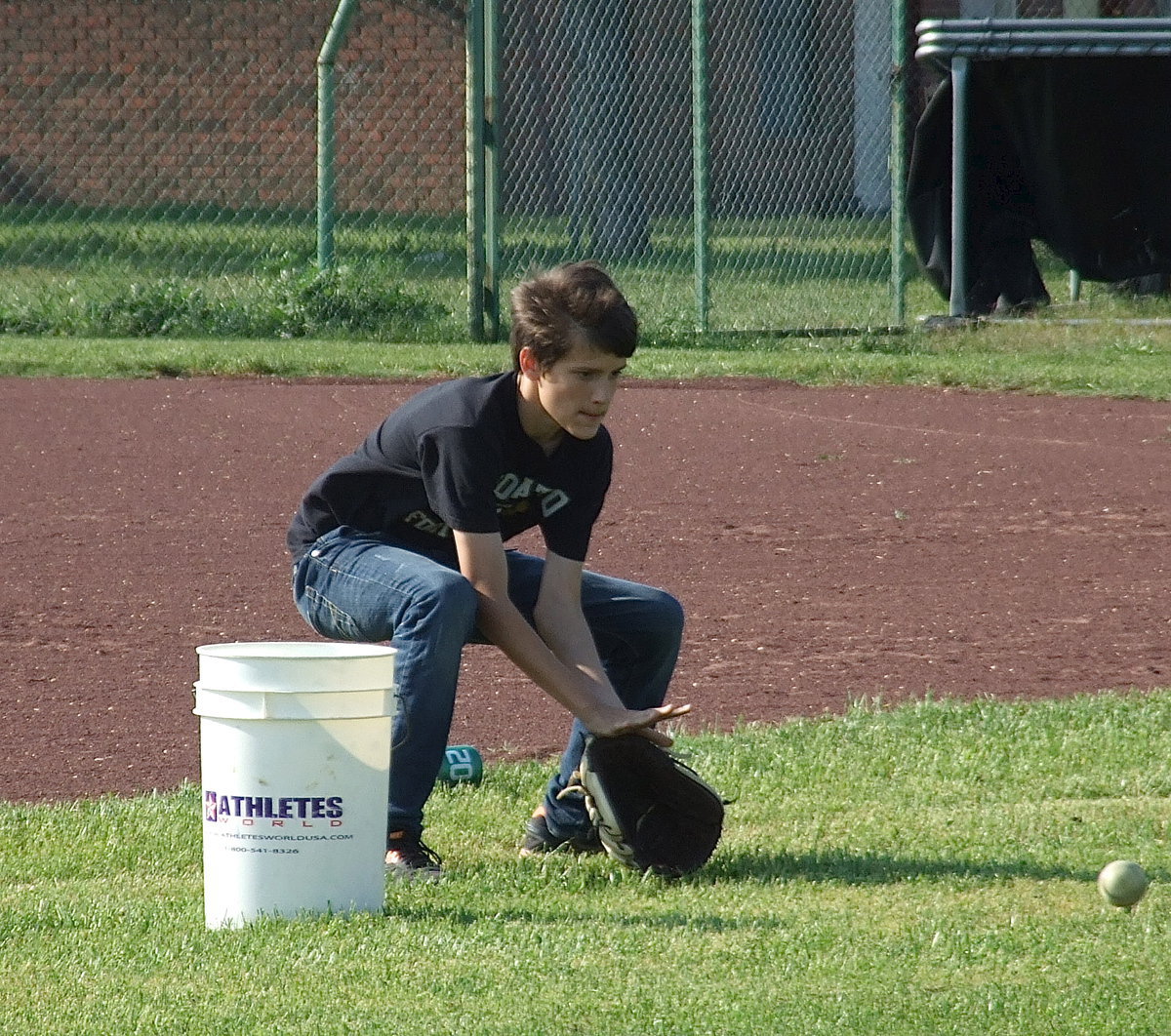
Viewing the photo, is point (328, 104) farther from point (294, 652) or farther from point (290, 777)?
point (290, 777)

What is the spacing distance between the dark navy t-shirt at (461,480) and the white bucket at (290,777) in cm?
52

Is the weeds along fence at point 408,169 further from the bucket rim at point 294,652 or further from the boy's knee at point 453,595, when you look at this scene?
the bucket rim at point 294,652

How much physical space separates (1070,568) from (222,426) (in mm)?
4620

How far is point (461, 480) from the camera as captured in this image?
13.0 ft

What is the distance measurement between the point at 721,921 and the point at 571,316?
1.21 metres

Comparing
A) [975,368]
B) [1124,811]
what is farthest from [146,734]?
[975,368]

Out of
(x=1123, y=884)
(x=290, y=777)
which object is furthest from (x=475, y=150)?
(x=1123, y=884)

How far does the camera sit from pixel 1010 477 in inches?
347

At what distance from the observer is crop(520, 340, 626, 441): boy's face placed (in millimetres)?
3922

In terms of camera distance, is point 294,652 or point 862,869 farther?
point 862,869

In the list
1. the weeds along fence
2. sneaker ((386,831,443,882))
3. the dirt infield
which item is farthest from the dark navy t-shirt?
the weeds along fence

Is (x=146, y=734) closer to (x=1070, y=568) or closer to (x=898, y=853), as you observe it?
(x=898, y=853)

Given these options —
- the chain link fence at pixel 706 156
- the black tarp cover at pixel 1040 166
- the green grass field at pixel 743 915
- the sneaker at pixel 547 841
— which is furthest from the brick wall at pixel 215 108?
the sneaker at pixel 547 841

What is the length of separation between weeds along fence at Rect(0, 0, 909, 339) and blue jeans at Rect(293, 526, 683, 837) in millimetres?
8690
